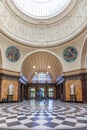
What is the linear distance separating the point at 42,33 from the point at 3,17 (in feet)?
20.8

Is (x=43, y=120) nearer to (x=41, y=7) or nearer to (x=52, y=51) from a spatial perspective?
(x=52, y=51)

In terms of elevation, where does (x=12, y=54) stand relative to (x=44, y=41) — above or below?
below

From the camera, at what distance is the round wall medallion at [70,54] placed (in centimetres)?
1816

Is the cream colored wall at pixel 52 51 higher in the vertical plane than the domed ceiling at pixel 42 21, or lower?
lower

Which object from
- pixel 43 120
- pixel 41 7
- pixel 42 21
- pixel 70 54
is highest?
pixel 41 7

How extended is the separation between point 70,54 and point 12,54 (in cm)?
813

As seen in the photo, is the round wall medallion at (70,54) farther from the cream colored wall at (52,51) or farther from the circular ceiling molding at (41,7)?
the circular ceiling molding at (41,7)

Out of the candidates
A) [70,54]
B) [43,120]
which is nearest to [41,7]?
[70,54]

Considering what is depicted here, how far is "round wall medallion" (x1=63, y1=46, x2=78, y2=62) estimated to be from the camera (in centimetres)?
1816

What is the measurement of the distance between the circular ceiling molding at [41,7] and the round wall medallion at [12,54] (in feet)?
17.8

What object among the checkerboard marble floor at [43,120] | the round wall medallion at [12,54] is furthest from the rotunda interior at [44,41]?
the checkerboard marble floor at [43,120]

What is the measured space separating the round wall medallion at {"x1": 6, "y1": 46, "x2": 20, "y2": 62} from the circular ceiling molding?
5.43 metres

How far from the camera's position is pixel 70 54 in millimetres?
18594

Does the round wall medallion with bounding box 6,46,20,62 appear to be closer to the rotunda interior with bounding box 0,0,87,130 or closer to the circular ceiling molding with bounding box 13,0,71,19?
the rotunda interior with bounding box 0,0,87,130
